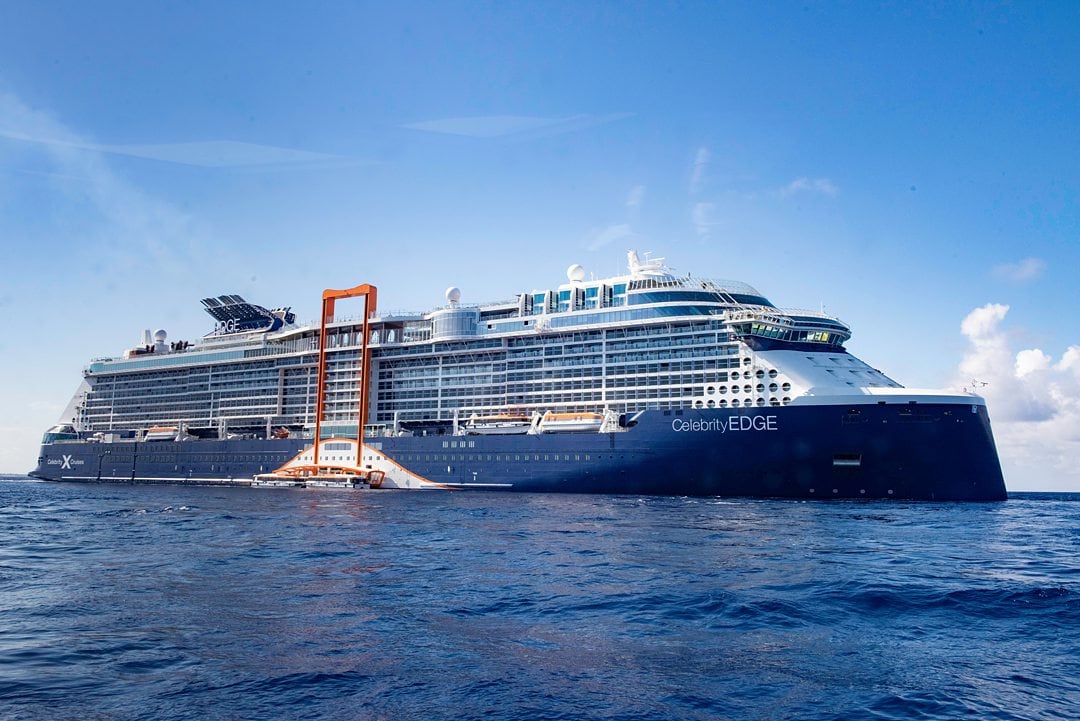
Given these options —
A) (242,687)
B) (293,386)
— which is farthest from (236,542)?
(293,386)

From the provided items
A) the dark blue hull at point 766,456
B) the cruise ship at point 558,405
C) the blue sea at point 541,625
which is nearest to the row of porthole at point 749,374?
the cruise ship at point 558,405

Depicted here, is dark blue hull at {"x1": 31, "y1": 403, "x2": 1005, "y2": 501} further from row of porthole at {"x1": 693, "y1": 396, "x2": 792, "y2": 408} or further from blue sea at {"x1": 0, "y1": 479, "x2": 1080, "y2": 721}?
blue sea at {"x1": 0, "y1": 479, "x2": 1080, "y2": 721}

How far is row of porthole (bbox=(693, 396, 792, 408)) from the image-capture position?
42.6m

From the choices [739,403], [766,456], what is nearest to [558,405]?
[739,403]

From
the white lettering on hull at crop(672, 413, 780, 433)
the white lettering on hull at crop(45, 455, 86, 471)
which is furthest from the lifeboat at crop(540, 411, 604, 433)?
the white lettering on hull at crop(45, 455, 86, 471)

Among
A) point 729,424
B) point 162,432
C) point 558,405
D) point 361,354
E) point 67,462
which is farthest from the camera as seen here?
point 67,462

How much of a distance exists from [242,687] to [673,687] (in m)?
5.31

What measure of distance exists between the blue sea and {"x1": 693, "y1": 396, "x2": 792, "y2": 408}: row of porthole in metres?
17.1

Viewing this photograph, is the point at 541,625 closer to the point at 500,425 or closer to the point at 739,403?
the point at 739,403

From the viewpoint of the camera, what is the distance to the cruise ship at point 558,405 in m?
40.2

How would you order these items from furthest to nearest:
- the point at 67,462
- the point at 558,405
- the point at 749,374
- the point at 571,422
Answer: the point at 67,462, the point at 558,405, the point at 571,422, the point at 749,374

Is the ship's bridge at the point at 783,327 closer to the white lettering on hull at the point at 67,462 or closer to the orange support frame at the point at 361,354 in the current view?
the orange support frame at the point at 361,354

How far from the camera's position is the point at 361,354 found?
212 ft

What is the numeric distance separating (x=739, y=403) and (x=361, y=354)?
112 feet
